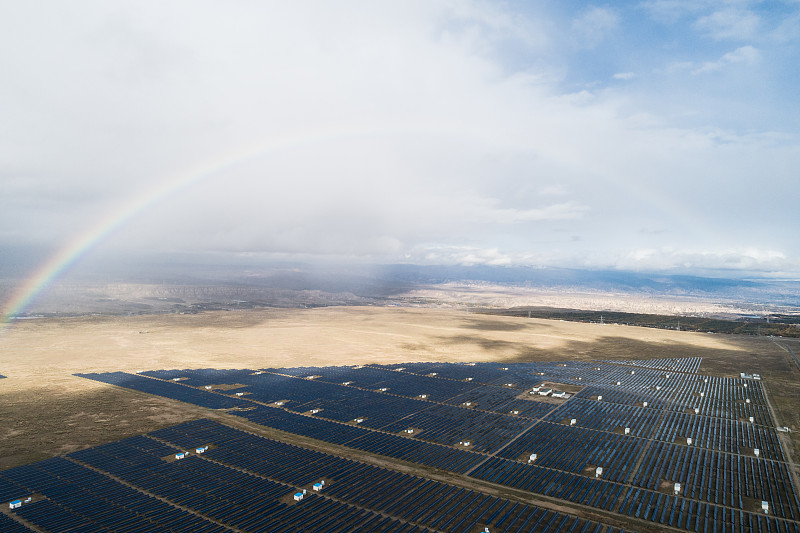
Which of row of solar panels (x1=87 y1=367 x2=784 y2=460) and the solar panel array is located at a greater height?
the solar panel array

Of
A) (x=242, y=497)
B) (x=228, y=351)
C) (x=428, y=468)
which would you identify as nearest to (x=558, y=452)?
(x=428, y=468)

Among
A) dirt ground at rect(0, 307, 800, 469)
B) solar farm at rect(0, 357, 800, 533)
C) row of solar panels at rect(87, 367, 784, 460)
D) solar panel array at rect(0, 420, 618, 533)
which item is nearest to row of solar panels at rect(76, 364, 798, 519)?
solar farm at rect(0, 357, 800, 533)

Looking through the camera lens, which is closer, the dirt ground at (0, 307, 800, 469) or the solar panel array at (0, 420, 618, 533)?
the solar panel array at (0, 420, 618, 533)

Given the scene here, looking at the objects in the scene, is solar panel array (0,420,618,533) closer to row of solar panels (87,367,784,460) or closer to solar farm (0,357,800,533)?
solar farm (0,357,800,533)

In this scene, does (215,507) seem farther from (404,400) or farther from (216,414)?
(404,400)

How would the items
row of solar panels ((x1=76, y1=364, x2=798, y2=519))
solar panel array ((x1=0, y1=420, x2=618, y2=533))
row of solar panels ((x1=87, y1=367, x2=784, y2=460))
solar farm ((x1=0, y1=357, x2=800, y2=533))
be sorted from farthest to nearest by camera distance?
row of solar panels ((x1=87, y1=367, x2=784, y2=460)) → row of solar panels ((x1=76, y1=364, x2=798, y2=519)) → solar farm ((x1=0, y1=357, x2=800, y2=533)) → solar panel array ((x1=0, y1=420, x2=618, y2=533))

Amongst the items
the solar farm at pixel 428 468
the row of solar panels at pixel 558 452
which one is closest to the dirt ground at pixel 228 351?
the solar farm at pixel 428 468

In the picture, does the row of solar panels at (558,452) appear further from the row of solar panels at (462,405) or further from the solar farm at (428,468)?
the row of solar panels at (462,405)
